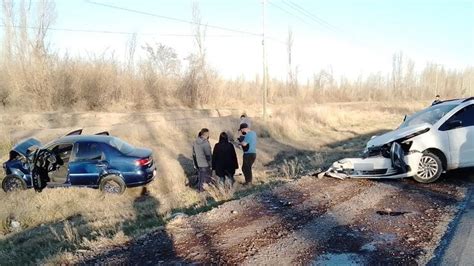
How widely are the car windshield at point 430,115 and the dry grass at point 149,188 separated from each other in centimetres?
309

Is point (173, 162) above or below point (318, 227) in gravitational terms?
below

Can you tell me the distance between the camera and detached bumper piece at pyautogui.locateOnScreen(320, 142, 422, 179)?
9.00 metres

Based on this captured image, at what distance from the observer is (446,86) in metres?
84.5

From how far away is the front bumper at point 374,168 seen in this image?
9023mm

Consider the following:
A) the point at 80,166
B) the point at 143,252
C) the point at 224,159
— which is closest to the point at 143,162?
the point at 80,166

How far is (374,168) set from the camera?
9.25 meters

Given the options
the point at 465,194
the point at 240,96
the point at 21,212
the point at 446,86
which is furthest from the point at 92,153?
the point at 446,86

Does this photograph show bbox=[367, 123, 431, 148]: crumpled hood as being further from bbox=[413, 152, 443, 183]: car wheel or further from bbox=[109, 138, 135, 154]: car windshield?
bbox=[109, 138, 135, 154]: car windshield

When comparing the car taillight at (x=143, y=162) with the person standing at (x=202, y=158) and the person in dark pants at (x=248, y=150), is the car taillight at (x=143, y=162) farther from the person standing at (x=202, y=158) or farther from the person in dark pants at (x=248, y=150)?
the person in dark pants at (x=248, y=150)

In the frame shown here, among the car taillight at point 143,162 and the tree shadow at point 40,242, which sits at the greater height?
the car taillight at point 143,162

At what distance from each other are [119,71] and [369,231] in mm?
38500

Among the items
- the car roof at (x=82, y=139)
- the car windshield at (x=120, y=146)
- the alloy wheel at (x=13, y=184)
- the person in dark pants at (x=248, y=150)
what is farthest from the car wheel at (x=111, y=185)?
the person in dark pants at (x=248, y=150)

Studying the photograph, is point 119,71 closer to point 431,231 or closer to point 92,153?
point 92,153

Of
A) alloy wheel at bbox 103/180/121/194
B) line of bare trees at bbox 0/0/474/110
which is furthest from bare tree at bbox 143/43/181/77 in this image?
alloy wheel at bbox 103/180/121/194
